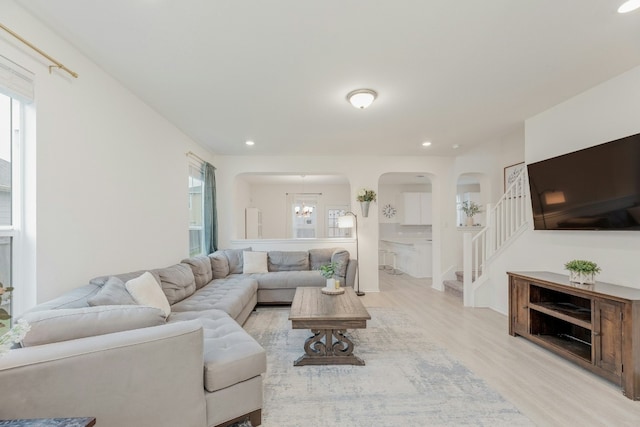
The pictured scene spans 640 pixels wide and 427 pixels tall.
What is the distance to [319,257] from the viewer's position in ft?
17.0

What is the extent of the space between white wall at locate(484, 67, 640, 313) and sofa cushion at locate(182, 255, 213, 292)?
4171mm

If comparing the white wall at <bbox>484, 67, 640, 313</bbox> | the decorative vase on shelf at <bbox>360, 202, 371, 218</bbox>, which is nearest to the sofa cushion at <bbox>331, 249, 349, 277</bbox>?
the decorative vase on shelf at <bbox>360, 202, 371, 218</bbox>

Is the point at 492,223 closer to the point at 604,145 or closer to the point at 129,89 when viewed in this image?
the point at 604,145

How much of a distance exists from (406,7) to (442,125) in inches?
95.1

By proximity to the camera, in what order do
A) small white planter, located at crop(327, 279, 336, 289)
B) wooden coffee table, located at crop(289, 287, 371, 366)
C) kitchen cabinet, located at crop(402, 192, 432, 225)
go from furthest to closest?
1. kitchen cabinet, located at crop(402, 192, 432, 225)
2. small white planter, located at crop(327, 279, 336, 289)
3. wooden coffee table, located at crop(289, 287, 371, 366)

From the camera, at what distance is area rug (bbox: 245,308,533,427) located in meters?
1.86

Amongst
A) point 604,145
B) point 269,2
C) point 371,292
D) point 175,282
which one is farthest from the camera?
point 371,292

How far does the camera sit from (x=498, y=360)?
105 inches

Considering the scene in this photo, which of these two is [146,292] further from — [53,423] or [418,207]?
[418,207]

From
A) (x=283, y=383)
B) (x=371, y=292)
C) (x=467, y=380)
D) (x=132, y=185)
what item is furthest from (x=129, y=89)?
(x=371, y=292)

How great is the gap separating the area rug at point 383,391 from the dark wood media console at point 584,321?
963mm

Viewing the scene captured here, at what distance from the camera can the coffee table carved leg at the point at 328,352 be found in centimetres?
259

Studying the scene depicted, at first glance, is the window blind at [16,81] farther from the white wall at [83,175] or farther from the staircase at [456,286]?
the staircase at [456,286]

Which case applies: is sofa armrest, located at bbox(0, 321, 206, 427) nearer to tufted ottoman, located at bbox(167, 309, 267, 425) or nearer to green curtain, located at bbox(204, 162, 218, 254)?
tufted ottoman, located at bbox(167, 309, 267, 425)
